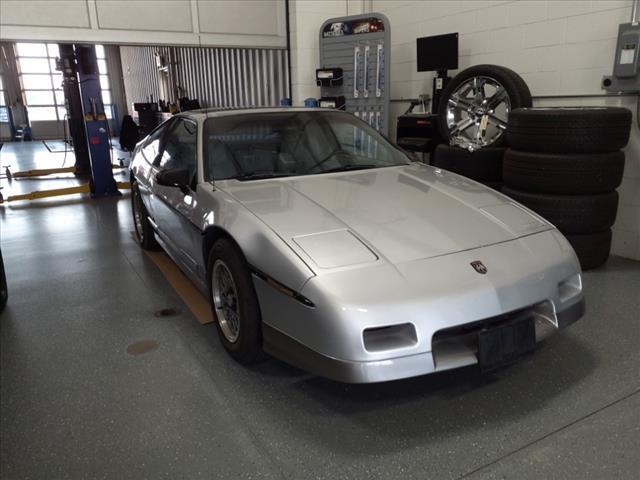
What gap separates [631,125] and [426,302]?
286 centimetres

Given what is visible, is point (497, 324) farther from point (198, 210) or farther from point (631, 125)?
point (631, 125)

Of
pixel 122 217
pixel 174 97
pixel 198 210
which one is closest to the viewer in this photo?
pixel 198 210

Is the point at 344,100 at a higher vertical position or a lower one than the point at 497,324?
higher

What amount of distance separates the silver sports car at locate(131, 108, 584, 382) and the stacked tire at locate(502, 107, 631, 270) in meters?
0.97

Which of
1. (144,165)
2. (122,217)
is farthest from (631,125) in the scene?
(122,217)

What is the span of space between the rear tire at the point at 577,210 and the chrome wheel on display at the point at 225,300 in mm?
2355

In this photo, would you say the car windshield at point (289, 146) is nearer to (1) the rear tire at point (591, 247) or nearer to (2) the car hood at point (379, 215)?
(2) the car hood at point (379, 215)

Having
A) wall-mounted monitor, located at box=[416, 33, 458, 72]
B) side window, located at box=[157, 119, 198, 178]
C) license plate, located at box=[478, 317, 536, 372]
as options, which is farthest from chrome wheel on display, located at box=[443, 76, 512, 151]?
license plate, located at box=[478, 317, 536, 372]

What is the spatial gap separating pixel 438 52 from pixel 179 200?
327cm

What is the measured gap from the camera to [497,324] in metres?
1.91

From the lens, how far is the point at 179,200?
113 inches

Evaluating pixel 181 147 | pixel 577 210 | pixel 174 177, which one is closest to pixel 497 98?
pixel 577 210

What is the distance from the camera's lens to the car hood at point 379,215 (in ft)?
6.45

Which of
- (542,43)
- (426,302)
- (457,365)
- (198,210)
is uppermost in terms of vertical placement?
(542,43)
